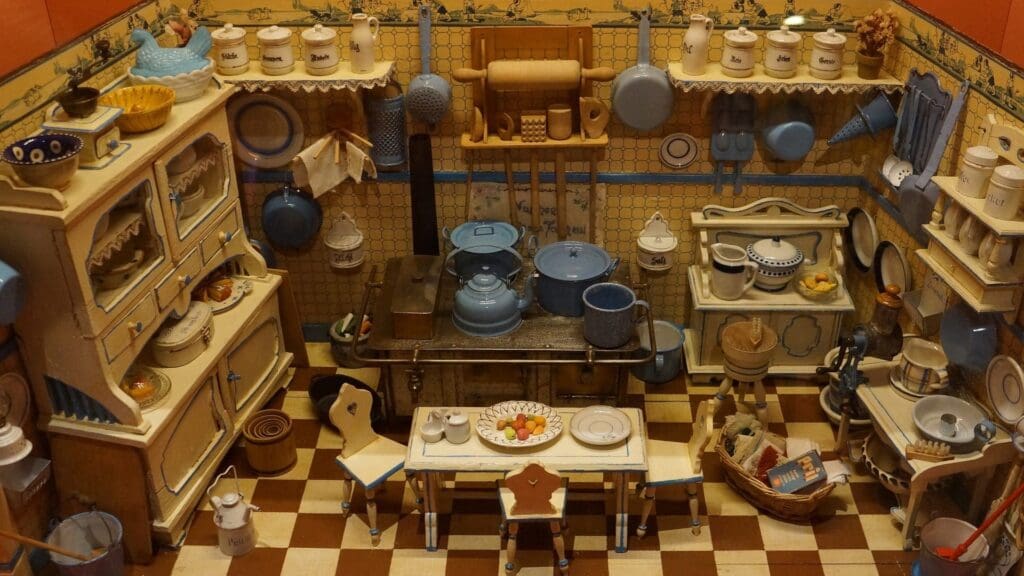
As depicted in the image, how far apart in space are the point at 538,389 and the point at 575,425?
1.82 ft

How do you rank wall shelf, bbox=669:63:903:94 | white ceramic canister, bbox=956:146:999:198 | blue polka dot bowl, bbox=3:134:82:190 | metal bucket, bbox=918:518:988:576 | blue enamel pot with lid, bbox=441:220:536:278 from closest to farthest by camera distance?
1. blue polka dot bowl, bbox=3:134:82:190
2. white ceramic canister, bbox=956:146:999:198
3. metal bucket, bbox=918:518:988:576
4. wall shelf, bbox=669:63:903:94
5. blue enamel pot with lid, bbox=441:220:536:278

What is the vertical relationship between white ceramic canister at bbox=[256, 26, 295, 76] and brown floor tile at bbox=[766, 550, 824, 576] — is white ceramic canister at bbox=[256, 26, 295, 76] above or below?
above

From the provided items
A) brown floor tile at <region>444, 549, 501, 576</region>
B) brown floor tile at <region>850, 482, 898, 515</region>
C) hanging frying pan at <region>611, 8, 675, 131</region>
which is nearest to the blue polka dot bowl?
brown floor tile at <region>444, 549, 501, 576</region>

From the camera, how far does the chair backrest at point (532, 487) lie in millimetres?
3752

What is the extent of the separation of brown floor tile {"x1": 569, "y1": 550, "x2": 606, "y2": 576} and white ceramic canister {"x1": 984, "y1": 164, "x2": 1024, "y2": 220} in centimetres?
206

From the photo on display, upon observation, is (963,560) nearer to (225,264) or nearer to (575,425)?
(575,425)

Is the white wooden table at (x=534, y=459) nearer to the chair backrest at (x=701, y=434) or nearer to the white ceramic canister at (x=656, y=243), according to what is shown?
the chair backrest at (x=701, y=434)

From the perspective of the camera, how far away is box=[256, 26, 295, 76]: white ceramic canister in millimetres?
4484

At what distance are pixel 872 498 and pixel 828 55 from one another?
205cm

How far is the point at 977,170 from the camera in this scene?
11.4 ft

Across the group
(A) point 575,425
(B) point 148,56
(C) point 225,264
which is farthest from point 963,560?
(B) point 148,56

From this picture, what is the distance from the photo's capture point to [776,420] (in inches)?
194

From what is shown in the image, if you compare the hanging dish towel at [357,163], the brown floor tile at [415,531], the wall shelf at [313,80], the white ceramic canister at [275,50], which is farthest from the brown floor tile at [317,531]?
the white ceramic canister at [275,50]

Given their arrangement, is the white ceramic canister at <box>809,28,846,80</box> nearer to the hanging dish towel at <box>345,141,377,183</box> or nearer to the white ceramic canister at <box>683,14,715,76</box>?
the white ceramic canister at <box>683,14,715,76</box>
